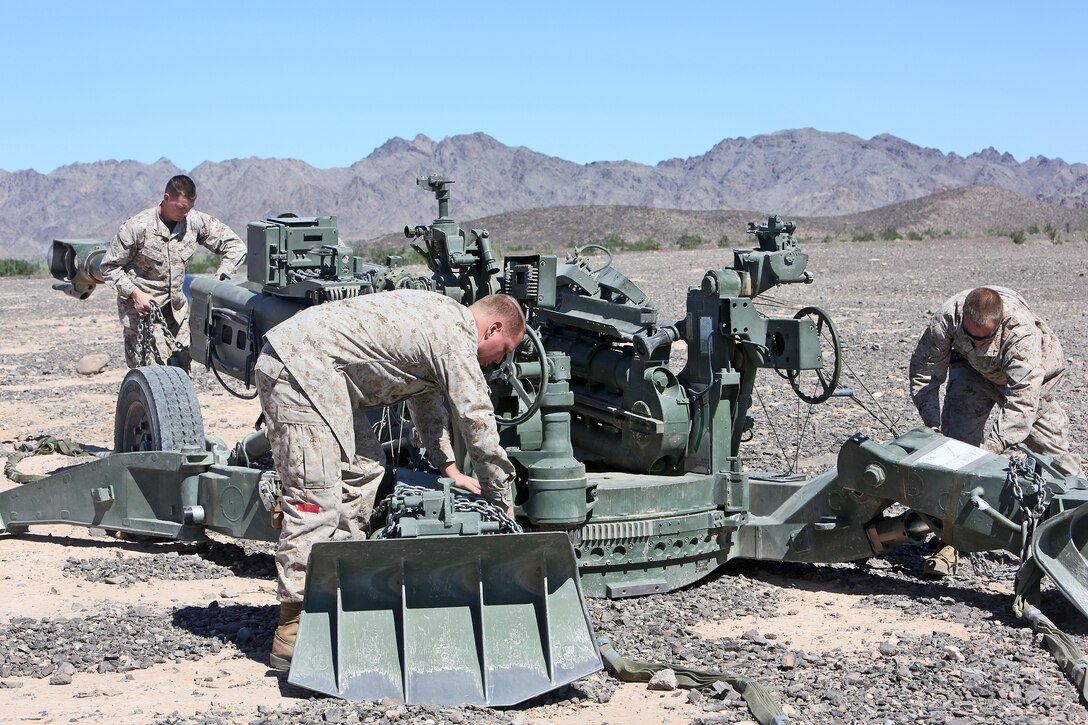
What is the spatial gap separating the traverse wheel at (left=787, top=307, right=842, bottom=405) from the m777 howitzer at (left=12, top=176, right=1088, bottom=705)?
40 millimetres

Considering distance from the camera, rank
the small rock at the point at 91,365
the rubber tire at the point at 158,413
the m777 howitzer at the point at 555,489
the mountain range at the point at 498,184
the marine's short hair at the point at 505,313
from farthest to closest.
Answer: the mountain range at the point at 498,184, the small rock at the point at 91,365, the rubber tire at the point at 158,413, the marine's short hair at the point at 505,313, the m777 howitzer at the point at 555,489

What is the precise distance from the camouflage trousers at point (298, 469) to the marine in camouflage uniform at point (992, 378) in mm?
3457

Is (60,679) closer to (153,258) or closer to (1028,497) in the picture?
(1028,497)

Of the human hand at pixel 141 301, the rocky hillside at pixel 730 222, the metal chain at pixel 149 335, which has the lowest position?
the metal chain at pixel 149 335

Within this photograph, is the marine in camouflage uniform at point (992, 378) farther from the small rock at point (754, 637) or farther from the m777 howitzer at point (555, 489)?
the small rock at point (754, 637)

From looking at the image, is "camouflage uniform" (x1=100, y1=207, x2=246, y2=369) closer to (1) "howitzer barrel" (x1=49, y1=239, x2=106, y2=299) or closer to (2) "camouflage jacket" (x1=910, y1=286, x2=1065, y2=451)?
(1) "howitzer barrel" (x1=49, y1=239, x2=106, y2=299)

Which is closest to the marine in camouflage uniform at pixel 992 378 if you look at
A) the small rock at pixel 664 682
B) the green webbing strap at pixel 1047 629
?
the green webbing strap at pixel 1047 629

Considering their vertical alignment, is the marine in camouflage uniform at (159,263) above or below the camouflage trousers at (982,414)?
above

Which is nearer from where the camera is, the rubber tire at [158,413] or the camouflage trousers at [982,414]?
the rubber tire at [158,413]

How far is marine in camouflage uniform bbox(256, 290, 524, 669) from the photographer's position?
5.87 m

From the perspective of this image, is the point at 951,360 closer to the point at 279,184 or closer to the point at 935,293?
the point at 935,293

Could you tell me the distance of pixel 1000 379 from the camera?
8336 mm

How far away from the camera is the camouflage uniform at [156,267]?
10.3 metres

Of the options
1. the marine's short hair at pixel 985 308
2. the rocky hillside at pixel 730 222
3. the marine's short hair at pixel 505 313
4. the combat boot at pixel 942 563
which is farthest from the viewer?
the rocky hillside at pixel 730 222
